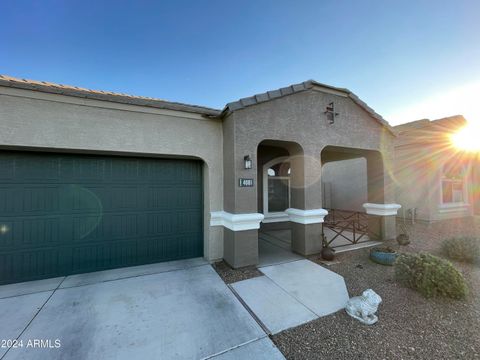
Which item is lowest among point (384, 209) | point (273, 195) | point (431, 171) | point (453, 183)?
point (384, 209)

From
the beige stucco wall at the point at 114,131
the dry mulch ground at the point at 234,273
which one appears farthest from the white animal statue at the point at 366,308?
the beige stucco wall at the point at 114,131

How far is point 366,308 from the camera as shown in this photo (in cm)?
311

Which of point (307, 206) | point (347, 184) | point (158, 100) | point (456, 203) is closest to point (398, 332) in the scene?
point (307, 206)

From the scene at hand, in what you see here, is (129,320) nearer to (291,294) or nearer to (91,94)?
(291,294)

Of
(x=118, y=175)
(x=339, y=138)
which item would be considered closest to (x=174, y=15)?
(x=118, y=175)

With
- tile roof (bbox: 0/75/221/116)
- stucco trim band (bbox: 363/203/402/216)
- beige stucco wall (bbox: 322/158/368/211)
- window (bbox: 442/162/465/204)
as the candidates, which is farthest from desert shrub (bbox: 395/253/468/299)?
beige stucco wall (bbox: 322/158/368/211)

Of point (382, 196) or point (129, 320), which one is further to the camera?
point (382, 196)

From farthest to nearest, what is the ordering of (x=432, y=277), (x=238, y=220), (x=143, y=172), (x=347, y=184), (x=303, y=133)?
(x=347, y=184) → (x=303, y=133) → (x=143, y=172) → (x=238, y=220) → (x=432, y=277)

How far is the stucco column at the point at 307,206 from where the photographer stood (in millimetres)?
5746

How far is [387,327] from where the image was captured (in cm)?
295

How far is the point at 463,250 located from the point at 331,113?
202 inches

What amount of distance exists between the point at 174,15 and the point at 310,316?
8588mm

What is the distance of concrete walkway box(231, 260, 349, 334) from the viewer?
3.21 metres

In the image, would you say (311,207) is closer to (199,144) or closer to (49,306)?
(199,144)
